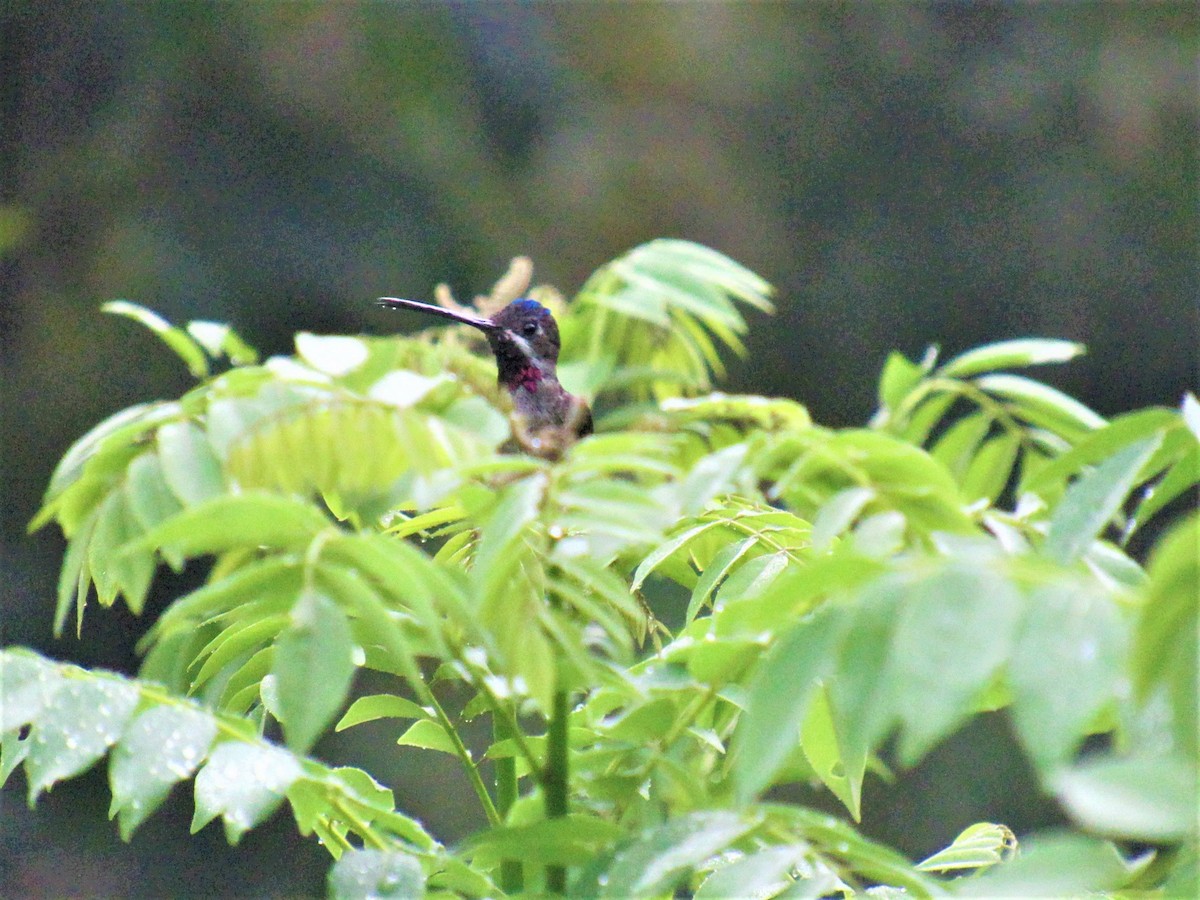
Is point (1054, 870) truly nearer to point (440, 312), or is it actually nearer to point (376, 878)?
point (376, 878)

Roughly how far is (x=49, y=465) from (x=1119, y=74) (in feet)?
18.7

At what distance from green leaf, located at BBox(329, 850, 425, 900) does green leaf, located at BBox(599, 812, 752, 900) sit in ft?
0.37

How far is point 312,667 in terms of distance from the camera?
0.62 m

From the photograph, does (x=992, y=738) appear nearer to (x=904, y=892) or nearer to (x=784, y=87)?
(x=784, y=87)

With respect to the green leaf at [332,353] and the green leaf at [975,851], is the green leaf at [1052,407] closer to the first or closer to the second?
the green leaf at [975,851]

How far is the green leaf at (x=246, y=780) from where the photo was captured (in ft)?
2.42

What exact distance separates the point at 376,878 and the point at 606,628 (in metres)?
0.20

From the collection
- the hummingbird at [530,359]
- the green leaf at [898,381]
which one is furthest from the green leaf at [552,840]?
the hummingbird at [530,359]

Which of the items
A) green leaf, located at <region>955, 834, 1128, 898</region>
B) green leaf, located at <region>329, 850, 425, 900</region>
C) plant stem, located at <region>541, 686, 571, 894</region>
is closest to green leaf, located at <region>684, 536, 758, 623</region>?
plant stem, located at <region>541, 686, 571, 894</region>

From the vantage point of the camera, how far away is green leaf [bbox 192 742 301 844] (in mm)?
739

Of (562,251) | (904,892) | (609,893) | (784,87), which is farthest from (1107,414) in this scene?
(609,893)

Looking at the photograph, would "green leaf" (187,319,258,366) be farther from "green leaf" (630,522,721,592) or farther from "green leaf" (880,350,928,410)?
"green leaf" (880,350,928,410)

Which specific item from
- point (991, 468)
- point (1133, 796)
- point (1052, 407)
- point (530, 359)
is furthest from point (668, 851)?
point (530, 359)

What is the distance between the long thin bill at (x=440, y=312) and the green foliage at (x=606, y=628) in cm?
66
